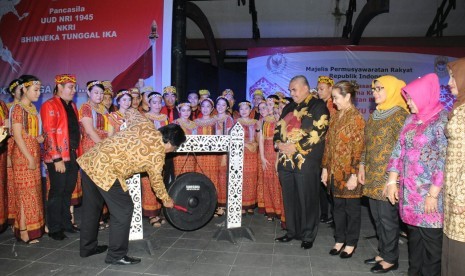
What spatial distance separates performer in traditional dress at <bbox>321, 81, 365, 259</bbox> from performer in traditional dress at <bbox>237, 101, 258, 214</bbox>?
1.45 metres

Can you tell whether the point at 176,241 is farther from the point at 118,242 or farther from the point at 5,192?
the point at 5,192

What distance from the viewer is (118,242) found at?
2.86 meters

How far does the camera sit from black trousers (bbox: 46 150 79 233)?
3.47 meters

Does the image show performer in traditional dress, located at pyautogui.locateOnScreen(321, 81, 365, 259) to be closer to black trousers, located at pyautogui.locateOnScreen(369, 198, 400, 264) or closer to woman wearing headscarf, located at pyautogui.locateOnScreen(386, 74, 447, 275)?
black trousers, located at pyautogui.locateOnScreen(369, 198, 400, 264)

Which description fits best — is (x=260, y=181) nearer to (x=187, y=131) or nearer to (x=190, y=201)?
(x=187, y=131)

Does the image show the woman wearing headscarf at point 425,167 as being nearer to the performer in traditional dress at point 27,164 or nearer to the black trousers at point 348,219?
the black trousers at point 348,219

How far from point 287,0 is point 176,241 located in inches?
254

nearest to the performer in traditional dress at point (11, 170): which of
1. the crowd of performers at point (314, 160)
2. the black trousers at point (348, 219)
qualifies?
the crowd of performers at point (314, 160)

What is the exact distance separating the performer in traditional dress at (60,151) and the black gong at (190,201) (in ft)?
4.09

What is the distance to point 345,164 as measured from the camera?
2932 millimetres

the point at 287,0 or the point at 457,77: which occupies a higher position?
the point at 287,0

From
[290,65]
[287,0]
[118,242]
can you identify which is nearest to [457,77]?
[118,242]

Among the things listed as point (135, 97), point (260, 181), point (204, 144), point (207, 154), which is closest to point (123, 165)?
point (204, 144)

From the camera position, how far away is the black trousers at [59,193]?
11.4ft
